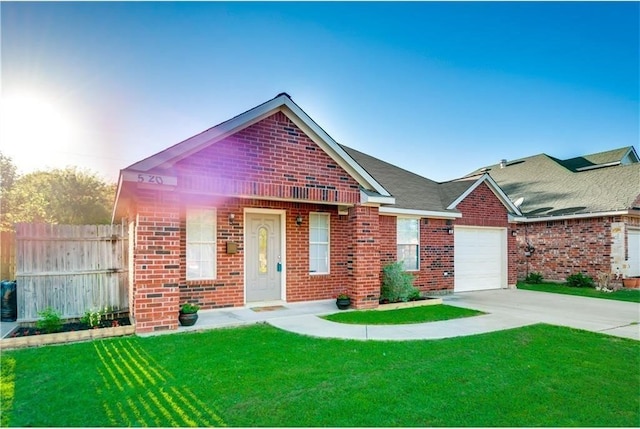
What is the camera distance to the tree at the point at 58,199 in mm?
24844

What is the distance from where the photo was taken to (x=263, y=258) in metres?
9.66

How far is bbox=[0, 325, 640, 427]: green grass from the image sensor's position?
3.66 metres

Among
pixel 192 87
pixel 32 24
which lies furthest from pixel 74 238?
pixel 192 87

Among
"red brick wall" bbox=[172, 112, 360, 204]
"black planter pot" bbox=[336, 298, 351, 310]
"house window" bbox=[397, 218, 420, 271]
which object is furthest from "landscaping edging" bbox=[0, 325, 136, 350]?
"house window" bbox=[397, 218, 420, 271]

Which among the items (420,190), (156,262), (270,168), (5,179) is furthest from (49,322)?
(5,179)

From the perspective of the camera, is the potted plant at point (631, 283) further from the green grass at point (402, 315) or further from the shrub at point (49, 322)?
the shrub at point (49, 322)

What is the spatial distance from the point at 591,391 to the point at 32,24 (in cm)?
1127

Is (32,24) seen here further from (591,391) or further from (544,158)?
(544,158)

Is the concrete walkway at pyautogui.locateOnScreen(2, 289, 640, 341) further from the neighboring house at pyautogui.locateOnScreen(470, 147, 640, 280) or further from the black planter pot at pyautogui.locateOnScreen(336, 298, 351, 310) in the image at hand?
the neighboring house at pyautogui.locateOnScreen(470, 147, 640, 280)

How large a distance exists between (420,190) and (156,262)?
33.2ft

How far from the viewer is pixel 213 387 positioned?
14.1 feet

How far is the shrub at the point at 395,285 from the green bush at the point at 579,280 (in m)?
9.58

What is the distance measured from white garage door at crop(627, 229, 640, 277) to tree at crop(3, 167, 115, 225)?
28997 millimetres

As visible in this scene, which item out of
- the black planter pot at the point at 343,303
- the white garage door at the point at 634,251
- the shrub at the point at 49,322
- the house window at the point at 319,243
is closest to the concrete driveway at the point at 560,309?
the black planter pot at the point at 343,303
